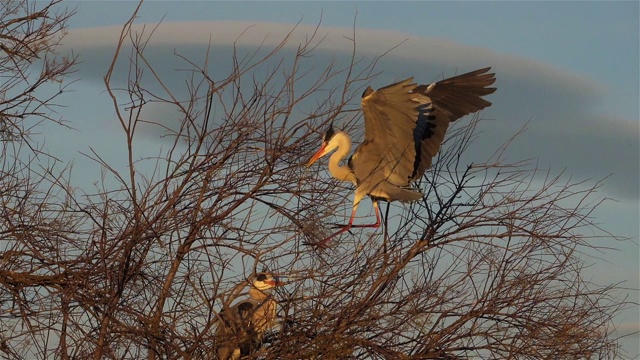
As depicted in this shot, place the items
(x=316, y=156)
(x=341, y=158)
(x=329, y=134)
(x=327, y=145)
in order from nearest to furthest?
(x=316, y=156) < (x=327, y=145) < (x=329, y=134) < (x=341, y=158)

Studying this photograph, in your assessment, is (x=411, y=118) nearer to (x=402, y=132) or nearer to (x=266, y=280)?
(x=402, y=132)

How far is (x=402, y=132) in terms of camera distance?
31.1 feet

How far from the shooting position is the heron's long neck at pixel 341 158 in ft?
29.9

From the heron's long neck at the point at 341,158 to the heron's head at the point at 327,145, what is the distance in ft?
0.35

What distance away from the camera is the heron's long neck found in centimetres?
911

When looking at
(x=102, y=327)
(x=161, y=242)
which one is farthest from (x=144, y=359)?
(x=161, y=242)

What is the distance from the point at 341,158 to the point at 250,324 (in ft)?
8.69

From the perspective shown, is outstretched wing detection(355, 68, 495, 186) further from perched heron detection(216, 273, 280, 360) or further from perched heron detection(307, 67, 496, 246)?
perched heron detection(216, 273, 280, 360)

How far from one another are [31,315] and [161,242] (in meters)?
1.54

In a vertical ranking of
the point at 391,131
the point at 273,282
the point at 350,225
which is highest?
the point at 391,131

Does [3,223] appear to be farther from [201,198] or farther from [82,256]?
[201,198]

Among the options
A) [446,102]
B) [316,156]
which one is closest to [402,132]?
[446,102]

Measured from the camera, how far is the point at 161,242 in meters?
7.25

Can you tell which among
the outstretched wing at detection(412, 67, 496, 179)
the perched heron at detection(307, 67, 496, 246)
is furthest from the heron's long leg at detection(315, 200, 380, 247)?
the outstretched wing at detection(412, 67, 496, 179)
